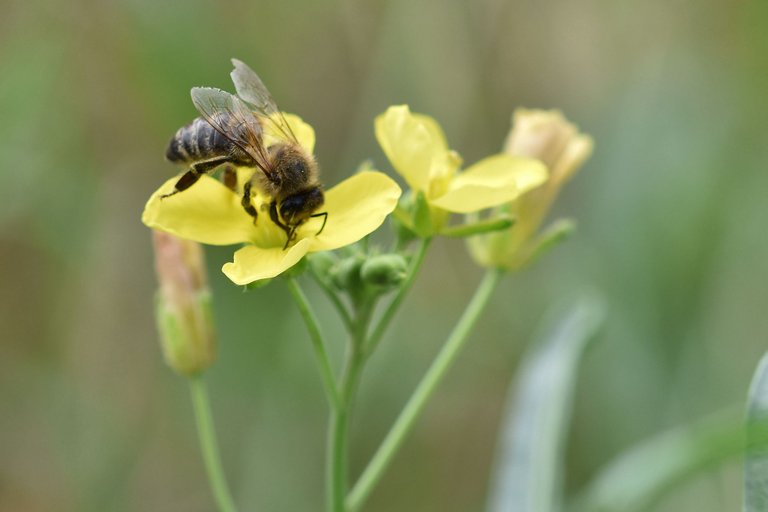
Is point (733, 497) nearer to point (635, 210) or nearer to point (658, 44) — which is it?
point (635, 210)

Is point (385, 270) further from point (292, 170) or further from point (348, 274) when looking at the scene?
point (292, 170)

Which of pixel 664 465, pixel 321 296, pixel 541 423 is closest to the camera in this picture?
pixel 664 465

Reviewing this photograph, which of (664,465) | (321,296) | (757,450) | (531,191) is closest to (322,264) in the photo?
(531,191)

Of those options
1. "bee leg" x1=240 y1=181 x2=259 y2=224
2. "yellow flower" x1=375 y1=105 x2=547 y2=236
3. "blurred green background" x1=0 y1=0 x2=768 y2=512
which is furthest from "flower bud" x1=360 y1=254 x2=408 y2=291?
"blurred green background" x1=0 y1=0 x2=768 y2=512

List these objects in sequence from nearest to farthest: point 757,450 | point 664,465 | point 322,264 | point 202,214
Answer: point 757,450 < point 202,214 < point 322,264 < point 664,465

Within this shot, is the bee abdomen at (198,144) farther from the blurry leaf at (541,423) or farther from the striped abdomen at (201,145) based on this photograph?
the blurry leaf at (541,423)

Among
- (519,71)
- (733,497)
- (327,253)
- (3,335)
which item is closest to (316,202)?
(327,253)
